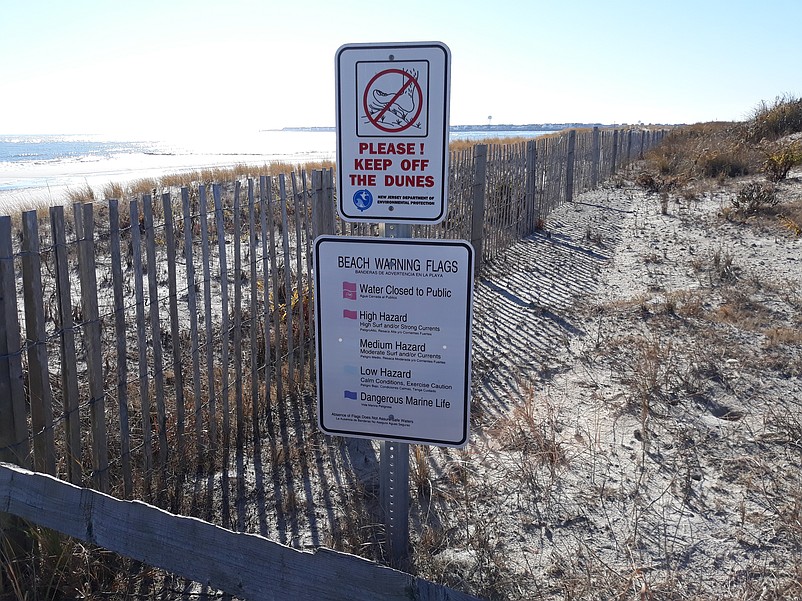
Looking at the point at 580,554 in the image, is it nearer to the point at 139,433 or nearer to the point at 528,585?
the point at 528,585

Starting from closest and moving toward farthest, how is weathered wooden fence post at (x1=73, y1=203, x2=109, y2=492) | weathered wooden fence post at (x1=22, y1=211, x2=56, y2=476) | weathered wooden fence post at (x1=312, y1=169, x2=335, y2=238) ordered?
weathered wooden fence post at (x1=22, y1=211, x2=56, y2=476)
weathered wooden fence post at (x1=73, y1=203, x2=109, y2=492)
weathered wooden fence post at (x1=312, y1=169, x2=335, y2=238)

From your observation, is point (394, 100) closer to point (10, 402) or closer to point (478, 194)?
point (10, 402)

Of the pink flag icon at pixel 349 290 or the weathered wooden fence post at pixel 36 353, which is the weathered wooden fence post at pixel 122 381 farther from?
the pink flag icon at pixel 349 290

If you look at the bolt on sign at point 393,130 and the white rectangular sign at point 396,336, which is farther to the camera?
the white rectangular sign at point 396,336

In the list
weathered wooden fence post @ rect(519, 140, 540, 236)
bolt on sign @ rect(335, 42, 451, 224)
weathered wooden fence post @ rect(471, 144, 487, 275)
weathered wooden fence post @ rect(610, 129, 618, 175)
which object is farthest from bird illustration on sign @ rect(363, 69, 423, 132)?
weathered wooden fence post @ rect(610, 129, 618, 175)

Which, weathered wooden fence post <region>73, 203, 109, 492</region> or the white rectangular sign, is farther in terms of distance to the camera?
weathered wooden fence post <region>73, 203, 109, 492</region>

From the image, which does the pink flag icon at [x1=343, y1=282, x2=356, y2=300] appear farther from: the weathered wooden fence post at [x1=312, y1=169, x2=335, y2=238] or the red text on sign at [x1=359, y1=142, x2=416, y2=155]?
the weathered wooden fence post at [x1=312, y1=169, x2=335, y2=238]

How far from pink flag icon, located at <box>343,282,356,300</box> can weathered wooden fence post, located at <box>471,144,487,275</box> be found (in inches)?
243

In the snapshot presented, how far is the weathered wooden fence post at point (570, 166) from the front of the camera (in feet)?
54.2

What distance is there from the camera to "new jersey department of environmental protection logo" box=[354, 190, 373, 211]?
282 centimetres

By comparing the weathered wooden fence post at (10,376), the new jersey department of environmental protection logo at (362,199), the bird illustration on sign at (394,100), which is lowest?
the weathered wooden fence post at (10,376)

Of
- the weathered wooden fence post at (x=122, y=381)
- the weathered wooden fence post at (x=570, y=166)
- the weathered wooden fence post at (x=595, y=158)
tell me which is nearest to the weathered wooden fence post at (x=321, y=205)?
the weathered wooden fence post at (x=122, y=381)

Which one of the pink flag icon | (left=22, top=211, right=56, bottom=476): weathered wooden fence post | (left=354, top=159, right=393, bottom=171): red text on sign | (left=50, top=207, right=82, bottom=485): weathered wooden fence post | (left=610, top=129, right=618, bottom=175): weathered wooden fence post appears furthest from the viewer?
(left=610, top=129, right=618, bottom=175): weathered wooden fence post

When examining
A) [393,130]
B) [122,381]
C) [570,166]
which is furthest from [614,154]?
[393,130]
